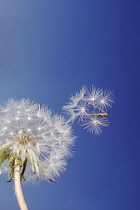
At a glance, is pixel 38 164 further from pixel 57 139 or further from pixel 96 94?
pixel 96 94

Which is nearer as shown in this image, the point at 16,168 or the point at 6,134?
the point at 16,168

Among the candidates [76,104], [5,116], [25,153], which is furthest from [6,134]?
[76,104]

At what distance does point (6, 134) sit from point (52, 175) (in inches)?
70.9

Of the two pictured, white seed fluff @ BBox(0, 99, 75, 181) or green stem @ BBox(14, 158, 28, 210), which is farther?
white seed fluff @ BBox(0, 99, 75, 181)

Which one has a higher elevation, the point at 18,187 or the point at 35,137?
the point at 35,137

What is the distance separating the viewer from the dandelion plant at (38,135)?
21.5 feet

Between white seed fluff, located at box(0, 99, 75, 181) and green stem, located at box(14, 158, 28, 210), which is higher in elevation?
white seed fluff, located at box(0, 99, 75, 181)

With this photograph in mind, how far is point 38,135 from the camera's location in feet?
23.6

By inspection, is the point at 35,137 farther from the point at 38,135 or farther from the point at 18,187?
the point at 18,187

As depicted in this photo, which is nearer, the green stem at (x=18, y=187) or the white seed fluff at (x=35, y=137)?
the green stem at (x=18, y=187)

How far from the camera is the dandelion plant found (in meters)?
6.56

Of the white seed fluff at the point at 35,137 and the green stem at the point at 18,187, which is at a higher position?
the white seed fluff at the point at 35,137

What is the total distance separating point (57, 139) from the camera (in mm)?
7367

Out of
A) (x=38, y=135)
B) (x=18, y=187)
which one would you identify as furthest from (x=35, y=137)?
(x=18, y=187)
